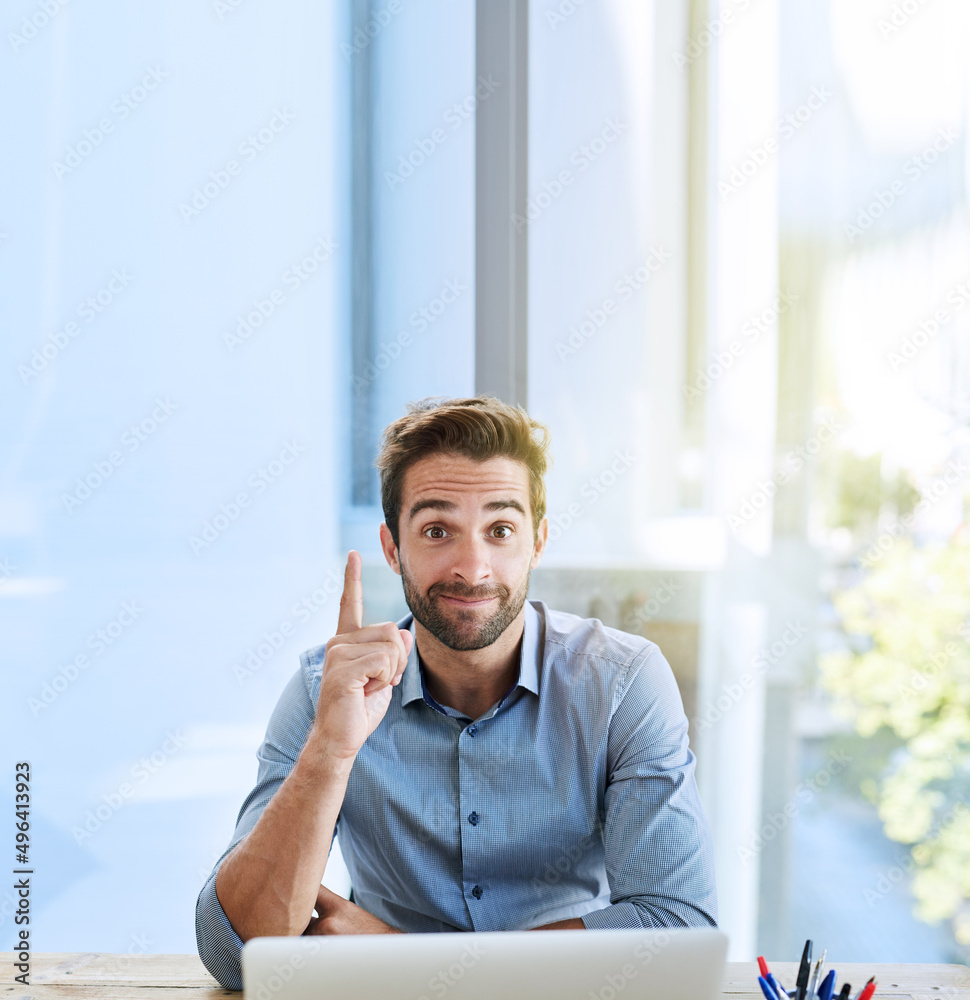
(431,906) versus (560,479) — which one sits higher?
(560,479)

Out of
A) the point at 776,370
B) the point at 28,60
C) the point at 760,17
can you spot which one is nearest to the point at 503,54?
the point at 760,17

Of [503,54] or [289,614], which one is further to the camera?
[289,614]

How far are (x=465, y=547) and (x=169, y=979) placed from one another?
2.46 ft

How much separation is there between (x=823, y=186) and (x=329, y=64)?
1.33 metres

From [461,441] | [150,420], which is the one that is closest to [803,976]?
[461,441]

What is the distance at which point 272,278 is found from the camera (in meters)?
2.33

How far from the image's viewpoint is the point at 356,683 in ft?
4.19

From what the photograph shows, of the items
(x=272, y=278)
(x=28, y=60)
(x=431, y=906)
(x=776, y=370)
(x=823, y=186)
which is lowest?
(x=431, y=906)

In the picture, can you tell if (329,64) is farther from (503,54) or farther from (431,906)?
(431,906)

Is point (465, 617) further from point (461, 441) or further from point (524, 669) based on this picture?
point (461, 441)

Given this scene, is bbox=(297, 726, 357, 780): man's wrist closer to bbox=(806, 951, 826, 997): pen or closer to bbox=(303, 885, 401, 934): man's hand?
bbox=(303, 885, 401, 934): man's hand

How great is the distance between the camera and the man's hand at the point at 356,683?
4.17 ft

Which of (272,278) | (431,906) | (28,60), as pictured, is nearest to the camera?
(431,906)

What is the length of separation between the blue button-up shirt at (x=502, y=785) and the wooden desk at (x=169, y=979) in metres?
0.21
